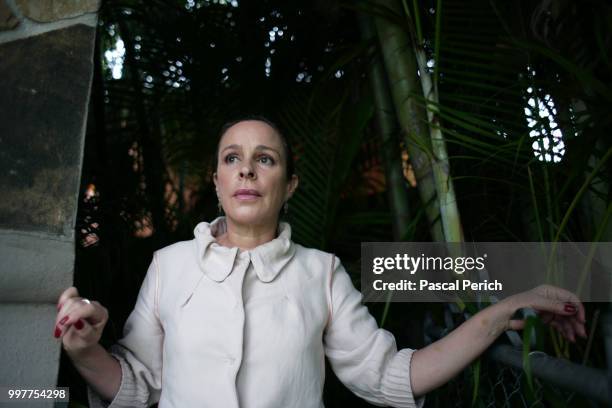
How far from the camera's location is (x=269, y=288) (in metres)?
1.38

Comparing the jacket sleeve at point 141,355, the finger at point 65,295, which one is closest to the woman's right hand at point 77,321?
the finger at point 65,295

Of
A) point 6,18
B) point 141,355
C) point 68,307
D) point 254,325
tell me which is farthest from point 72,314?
point 6,18

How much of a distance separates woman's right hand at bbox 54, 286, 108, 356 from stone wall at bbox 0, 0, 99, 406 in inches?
1.5

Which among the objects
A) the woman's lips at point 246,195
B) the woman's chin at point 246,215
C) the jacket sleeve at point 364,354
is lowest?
the jacket sleeve at point 364,354

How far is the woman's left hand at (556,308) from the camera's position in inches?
47.2

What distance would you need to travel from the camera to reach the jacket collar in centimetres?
137

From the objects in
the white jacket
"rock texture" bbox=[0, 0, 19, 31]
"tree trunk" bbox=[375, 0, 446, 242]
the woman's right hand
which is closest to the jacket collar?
the white jacket

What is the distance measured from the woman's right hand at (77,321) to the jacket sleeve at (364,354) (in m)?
0.58

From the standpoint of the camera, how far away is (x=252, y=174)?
4.60 ft

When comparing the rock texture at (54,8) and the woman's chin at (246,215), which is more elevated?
the rock texture at (54,8)

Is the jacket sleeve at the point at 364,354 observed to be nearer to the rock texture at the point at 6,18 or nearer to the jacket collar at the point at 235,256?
the jacket collar at the point at 235,256

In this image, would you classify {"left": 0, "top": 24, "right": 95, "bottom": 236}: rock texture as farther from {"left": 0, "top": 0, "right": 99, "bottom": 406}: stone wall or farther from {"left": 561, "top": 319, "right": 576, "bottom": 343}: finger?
{"left": 561, "top": 319, "right": 576, "bottom": 343}: finger

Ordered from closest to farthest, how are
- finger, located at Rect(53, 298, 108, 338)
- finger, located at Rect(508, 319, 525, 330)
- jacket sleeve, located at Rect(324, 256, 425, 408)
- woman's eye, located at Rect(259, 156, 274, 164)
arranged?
finger, located at Rect(53, 298, 108, 338) → finger, located at Rect(508, 319, 525, 330) → jacket sleeve, located at Rect(324, 256, 425, 408) → woman's eye, located at Rect(259, 156, 274, 164)

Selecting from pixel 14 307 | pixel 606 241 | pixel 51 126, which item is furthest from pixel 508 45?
pixel 14 307
